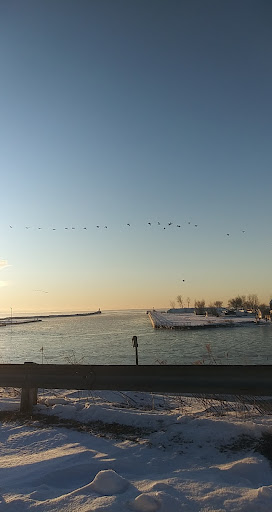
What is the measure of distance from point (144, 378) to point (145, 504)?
9.64ft

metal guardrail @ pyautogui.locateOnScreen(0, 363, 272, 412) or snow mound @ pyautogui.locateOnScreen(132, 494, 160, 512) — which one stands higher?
metal guardrail @ pyautogui.locateOnScreen(0, 363, 272, 412)

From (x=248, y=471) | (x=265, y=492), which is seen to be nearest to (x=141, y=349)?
(x=248, y=471)

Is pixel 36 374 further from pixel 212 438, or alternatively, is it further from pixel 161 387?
pixel 212 438

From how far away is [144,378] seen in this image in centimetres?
590

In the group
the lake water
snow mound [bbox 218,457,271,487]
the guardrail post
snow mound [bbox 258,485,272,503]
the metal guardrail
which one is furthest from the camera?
the lake water

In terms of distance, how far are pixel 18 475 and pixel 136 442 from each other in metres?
1.48

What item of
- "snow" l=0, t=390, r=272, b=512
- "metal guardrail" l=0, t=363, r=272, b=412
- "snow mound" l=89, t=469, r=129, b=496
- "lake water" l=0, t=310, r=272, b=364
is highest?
"metal guardrail" l=0, t=363, r=272, b=412

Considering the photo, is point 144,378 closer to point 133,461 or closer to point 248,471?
point 133,461

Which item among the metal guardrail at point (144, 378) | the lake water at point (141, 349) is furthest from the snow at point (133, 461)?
the lake water at point (141, 349)

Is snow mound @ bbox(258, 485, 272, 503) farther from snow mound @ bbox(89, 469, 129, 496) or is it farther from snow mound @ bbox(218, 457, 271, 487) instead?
snow mound @ bbox(89, 469, 129, 496)

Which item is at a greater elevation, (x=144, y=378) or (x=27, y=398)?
(x=144, y=378)

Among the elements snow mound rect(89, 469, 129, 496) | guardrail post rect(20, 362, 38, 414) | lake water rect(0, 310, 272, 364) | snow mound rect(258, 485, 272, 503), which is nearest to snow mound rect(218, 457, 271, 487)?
snow mound rect(258, 485, 272, 503)

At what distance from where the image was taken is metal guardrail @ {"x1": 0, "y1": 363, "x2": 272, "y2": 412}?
5.41 meters

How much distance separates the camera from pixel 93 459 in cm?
406
